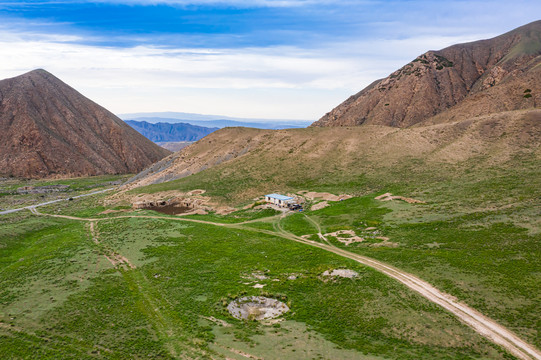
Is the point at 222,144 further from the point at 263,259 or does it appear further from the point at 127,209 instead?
the point at 263,259

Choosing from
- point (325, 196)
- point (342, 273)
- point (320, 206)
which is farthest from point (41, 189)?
point (342, 273)

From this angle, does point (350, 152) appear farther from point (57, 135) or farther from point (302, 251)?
point (57, 135)

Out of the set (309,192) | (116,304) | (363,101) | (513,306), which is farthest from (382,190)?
(363,101)

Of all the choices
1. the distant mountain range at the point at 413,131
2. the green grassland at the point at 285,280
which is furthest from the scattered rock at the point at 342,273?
the distant mountain range at the point at 413,131

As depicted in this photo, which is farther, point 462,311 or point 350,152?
point 350,152

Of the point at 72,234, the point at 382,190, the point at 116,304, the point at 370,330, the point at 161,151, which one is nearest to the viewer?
the point at 370,330
